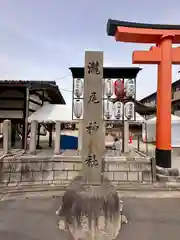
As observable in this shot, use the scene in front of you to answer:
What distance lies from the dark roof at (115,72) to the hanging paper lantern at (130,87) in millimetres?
329

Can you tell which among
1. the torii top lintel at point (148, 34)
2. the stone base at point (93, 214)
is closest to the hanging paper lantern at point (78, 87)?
the torii top lintel at point (148, 34)

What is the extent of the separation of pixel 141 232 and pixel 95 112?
9.99 ft

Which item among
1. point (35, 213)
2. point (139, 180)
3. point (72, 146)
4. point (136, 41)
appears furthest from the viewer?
point (72, 146)

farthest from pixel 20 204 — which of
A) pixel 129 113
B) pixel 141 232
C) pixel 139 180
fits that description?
pixel 129 113

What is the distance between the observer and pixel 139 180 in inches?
343

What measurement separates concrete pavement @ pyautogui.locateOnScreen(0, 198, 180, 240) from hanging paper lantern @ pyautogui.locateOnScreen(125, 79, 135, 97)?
6.55 metres

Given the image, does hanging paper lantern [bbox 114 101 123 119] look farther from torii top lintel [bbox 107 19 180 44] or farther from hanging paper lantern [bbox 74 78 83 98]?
torii top lintel [bbox 107 19 180 44]

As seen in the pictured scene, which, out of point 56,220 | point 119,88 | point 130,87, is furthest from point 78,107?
point 56,220

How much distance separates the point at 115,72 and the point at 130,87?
1.27 metres

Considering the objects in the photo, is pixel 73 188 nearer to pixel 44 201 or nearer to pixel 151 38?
pixel 44 201

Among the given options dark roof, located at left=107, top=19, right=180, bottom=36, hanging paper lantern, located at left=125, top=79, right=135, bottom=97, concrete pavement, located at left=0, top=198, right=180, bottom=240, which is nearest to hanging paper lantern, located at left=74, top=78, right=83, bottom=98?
hanging paper lantern, located at left=125, top=79, right=135, bottom=97

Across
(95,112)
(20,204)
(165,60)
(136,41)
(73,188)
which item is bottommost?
(20,204)

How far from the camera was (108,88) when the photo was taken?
11.7 metres

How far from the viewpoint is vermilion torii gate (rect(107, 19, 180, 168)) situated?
29.2 feet
